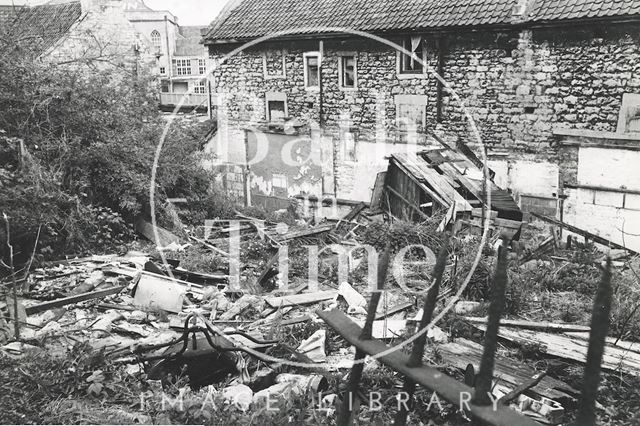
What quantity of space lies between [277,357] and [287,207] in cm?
1278

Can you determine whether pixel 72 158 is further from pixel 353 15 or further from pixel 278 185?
pixel 353 15

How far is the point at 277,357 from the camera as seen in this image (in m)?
5.99

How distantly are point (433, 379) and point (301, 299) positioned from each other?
20.3 ft

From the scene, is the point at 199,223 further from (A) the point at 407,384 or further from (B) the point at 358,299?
(A) the point at 407,384

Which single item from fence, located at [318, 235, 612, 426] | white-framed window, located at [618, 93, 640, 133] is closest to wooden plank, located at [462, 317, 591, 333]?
fence, located at [318, 235, 612, 426]

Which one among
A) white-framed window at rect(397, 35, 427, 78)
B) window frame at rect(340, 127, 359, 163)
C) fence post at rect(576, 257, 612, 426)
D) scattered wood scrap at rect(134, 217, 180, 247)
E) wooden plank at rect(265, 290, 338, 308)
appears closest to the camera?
fence post at rect(576, 257, 612, 426)

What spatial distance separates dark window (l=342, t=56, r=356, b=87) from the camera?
1723cm

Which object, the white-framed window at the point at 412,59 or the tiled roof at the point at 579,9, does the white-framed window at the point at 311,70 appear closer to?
the white-framed window at the point at 412,59

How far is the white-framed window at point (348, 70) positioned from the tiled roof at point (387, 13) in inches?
35.8

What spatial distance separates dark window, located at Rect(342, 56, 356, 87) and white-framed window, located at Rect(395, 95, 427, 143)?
1.68 meters

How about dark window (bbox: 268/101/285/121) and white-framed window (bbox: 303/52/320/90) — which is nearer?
white-framed window (bbox: 303/52/320/90)

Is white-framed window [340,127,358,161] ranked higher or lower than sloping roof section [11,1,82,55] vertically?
lower

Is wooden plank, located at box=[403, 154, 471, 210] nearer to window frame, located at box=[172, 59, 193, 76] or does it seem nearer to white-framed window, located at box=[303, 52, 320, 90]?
white-framed window, located at box=[303, 52, 320, 90]

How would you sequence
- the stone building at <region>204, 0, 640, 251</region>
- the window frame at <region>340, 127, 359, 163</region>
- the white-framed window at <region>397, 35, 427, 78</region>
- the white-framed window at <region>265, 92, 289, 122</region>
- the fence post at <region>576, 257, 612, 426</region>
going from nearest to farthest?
1. the fence post at <region>576, 257, 612, 426</region>
2. the stone building at <region>204, 0, 640, 251</region>
3. the white-framed window at <region>397, 35, 427, 78</region>
4. the window frame at <region>340, 127, 359, 163</region>
5. the white-framed window at <region>265, 92, 289, 122</region>
